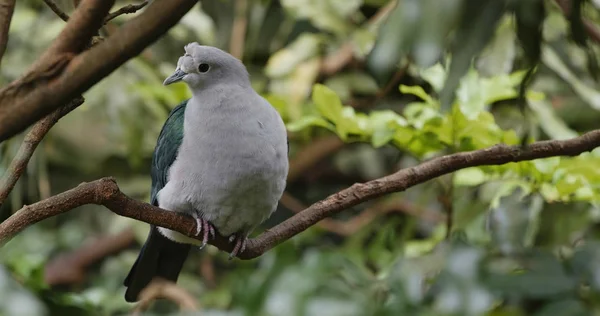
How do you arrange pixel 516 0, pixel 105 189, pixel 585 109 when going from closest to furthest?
1. pixel 516 0
2. pixel 105 189
3. pixel 585 109

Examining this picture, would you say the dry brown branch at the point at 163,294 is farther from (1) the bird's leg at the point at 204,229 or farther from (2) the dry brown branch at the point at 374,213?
(2) the dry brown branch at the point at 374,213

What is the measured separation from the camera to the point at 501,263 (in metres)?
1.37

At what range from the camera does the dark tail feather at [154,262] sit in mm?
1237

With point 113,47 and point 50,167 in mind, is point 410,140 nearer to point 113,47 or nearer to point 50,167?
point 113,47

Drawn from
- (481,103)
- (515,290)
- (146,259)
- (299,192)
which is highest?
(515,290)

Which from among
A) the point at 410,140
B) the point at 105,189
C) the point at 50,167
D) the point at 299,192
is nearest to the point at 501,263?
the point at 410,140

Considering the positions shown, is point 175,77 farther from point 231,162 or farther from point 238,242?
point 238,242

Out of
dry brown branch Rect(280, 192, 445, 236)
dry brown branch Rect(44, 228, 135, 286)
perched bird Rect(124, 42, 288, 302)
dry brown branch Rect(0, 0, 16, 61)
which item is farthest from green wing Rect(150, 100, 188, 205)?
dry brown branch Rect(44, 228, 135, 286)

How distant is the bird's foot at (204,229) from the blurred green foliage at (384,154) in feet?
0.29

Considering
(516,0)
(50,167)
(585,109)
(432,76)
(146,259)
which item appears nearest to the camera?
(516,0)

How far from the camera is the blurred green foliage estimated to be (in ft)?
2.52

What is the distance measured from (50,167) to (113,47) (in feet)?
6.68

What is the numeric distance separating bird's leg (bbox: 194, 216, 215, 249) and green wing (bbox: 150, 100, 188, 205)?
0.10 meters

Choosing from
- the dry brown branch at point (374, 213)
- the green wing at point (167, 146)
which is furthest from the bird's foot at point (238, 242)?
the dry brown branch at point (374, 213)
